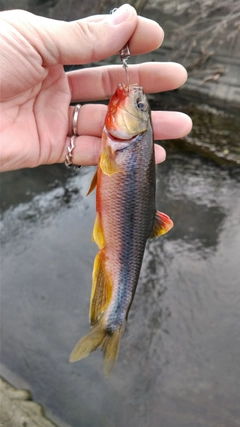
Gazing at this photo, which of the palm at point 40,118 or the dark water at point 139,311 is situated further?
the dark water at point 139,311

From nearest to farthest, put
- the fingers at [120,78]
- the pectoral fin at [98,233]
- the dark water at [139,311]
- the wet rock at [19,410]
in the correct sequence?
1. the pectoral fin at [98,233]
2. the fingers at [120,78]
3. the wet rock at [19,410]
4. the dark water at [139,311]

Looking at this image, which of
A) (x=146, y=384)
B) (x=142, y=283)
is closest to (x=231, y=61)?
(x=142, y=283)

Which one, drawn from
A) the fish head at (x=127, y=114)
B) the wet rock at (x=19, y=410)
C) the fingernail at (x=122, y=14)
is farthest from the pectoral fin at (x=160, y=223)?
the wet rock at (x=19, y=410)

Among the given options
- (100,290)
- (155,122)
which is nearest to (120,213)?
(100,290)

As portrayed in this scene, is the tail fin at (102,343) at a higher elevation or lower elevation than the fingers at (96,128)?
lower

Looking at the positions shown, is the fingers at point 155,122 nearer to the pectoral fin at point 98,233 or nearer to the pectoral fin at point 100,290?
the pectoral fin at point 98,233

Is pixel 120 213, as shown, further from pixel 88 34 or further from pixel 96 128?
pixel 88 34

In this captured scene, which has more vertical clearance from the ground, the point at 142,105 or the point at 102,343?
the point at 142,105
